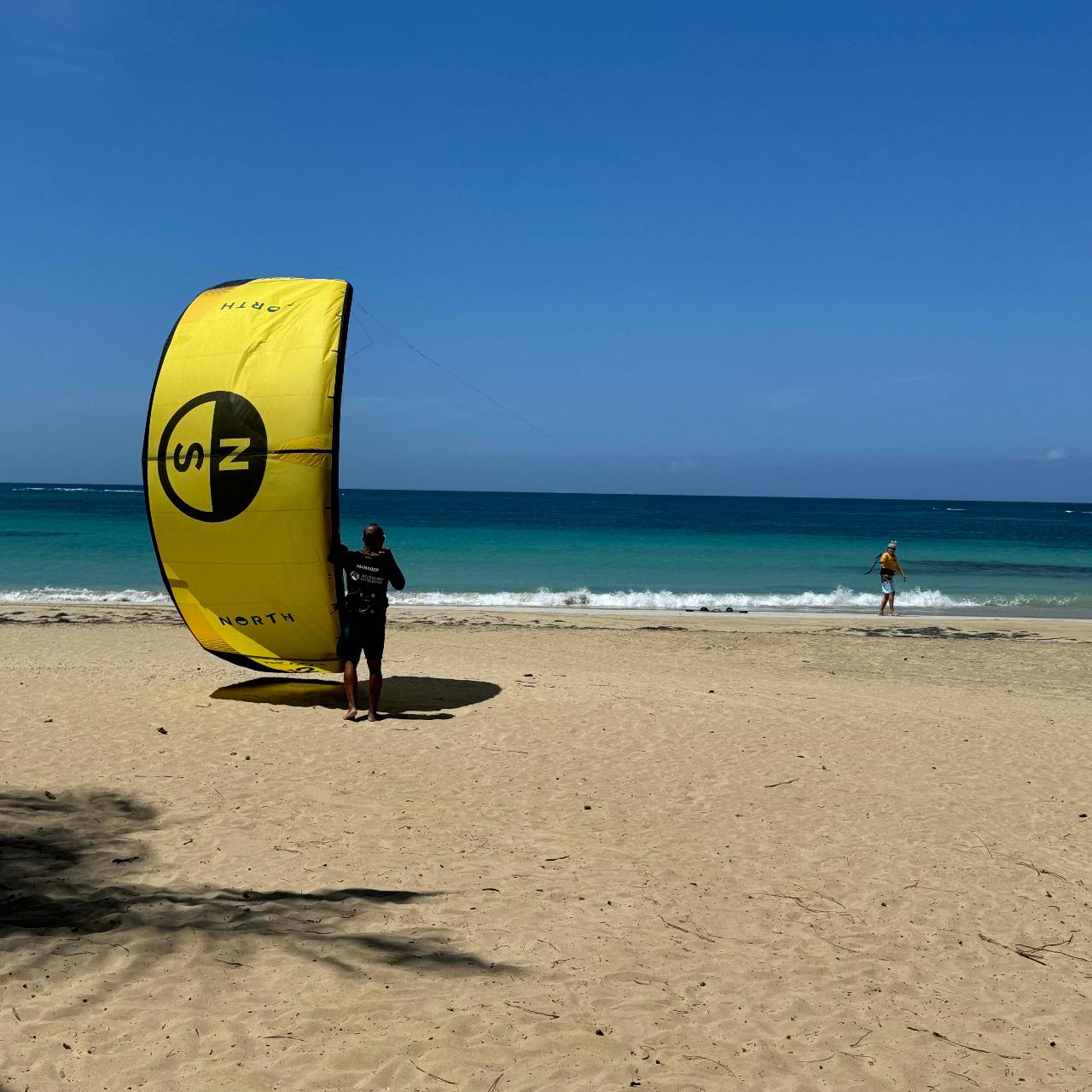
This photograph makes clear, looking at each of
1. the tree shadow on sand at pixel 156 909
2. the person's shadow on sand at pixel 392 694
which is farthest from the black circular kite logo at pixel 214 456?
the tree shadow on sand at pixel 156 909

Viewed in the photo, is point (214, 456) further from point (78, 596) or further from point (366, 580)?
point (78, 596)

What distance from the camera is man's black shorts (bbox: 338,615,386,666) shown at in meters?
9.41

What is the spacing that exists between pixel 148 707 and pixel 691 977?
23.2 ft

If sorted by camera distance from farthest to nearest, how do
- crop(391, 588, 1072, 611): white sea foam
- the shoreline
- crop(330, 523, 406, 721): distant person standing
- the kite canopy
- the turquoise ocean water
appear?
the turquoise ocean water
crop(391, 588, 1072, 611): white sea foam
the shoreline
crop(330, 523, 406, 721): distant person standing
the kite canopy

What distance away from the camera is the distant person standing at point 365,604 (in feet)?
30.7

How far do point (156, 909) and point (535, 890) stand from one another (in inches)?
83.5

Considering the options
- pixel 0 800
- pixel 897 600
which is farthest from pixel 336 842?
pixel 897 600

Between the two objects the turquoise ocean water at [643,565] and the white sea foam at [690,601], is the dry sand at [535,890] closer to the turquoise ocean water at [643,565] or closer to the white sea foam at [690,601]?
the white sea foam at [690,601]

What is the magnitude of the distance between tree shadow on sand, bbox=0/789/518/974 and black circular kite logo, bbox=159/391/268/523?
12.0ft

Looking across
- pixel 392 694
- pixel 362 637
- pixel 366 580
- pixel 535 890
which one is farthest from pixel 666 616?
pixel 535 890

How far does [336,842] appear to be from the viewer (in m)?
6.39

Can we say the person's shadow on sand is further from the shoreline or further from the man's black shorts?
the shoreline

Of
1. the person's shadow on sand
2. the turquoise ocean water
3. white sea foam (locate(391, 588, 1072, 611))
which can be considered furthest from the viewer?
the turquoise ocean water

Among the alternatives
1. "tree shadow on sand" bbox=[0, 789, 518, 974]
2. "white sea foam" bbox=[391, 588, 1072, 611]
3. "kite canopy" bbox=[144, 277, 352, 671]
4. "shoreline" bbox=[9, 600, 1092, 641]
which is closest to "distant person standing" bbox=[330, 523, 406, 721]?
"kite canopy" bbox=[144, 277, 352, 671]
